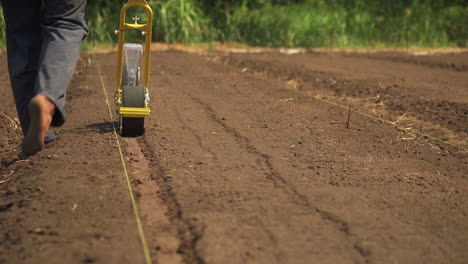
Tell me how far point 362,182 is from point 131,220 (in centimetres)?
136

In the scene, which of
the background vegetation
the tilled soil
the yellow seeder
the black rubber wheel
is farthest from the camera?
the background vegetation

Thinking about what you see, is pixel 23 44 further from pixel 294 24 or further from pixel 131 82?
pixel 294 24

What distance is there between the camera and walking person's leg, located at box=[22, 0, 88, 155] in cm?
333

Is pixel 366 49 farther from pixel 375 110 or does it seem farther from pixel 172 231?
pixel 172 231

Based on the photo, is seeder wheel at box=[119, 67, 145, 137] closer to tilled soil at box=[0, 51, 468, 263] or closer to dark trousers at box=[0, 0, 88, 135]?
tilled soil at box=[0, 51, 468, 263]

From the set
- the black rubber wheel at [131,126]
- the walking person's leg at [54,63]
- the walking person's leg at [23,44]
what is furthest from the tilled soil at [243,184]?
the walking person's leg at [23,44]

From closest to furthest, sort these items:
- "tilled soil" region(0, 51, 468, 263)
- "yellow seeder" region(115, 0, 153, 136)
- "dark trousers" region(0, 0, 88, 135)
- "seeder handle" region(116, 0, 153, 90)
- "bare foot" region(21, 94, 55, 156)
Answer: "tilled soil" region(0, 51, 468, 263), "bare foot" region(21, 94, 55, 156), "dark trousers" region(0, 0, 88, 135), "seeder handle" region(116, 0, 153, 90), "yellow seeder" region(115, 0, 153, 136)

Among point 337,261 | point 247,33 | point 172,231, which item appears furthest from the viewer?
point 247,33

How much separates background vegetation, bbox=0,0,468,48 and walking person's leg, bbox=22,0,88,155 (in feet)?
30.5

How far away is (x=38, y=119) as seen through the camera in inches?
130

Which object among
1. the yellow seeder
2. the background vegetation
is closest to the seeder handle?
the yellow seeder

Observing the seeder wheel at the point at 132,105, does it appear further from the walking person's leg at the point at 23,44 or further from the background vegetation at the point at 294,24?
the background vegetation at the point at 294,24

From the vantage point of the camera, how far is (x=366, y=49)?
13375 millimetres

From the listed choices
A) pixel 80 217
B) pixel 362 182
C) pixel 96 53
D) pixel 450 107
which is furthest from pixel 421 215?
pixel 96 53
